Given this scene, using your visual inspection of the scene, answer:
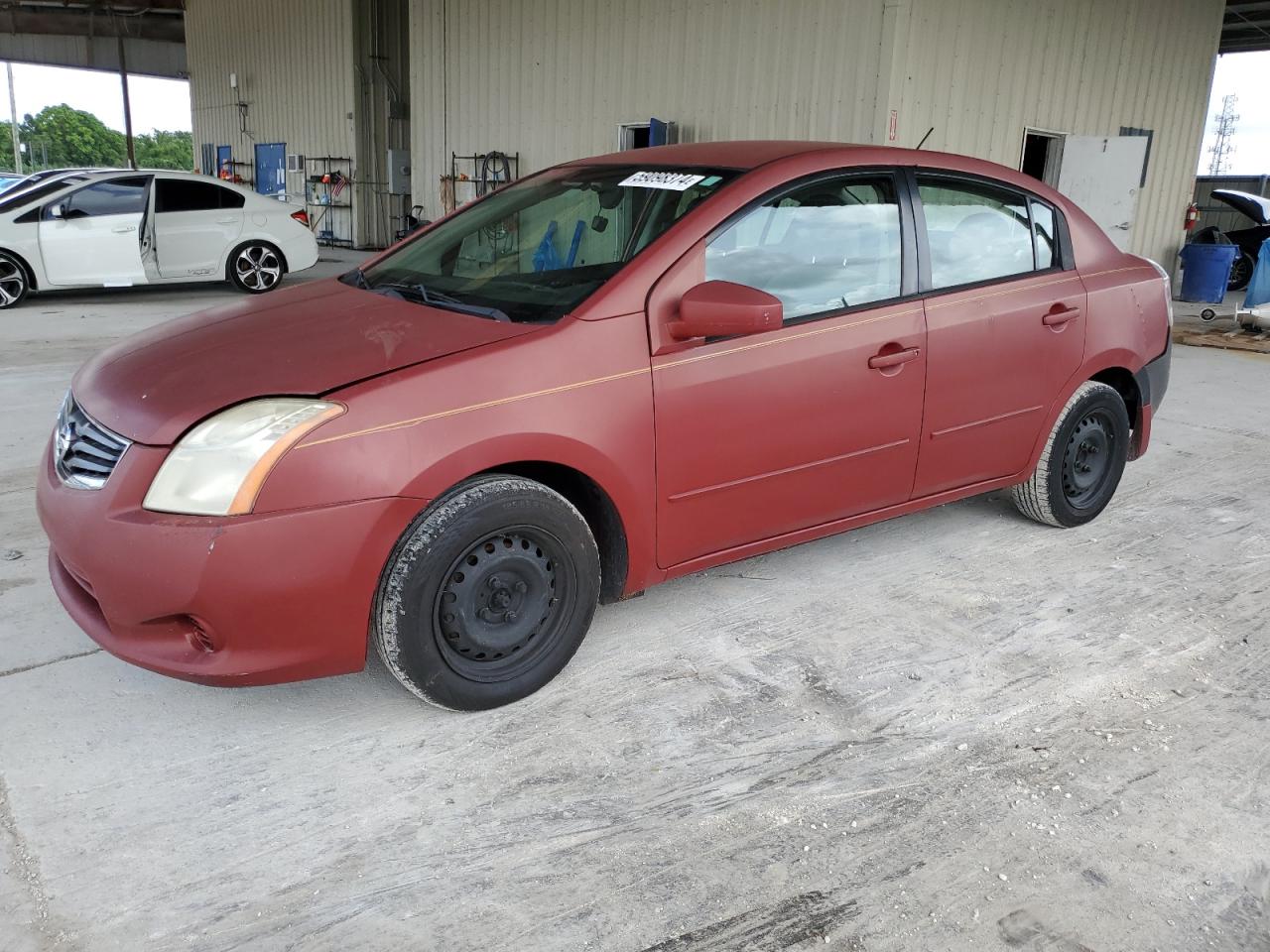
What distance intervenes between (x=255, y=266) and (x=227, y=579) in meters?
10.3

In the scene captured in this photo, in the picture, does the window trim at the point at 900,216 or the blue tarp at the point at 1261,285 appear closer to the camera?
the window trim at the point at 900,216

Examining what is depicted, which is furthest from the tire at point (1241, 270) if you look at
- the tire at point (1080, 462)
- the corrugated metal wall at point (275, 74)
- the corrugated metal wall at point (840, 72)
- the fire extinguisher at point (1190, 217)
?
the corrugated metal wall at point (275, 74)

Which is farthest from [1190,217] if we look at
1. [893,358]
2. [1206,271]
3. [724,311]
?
[724,311]

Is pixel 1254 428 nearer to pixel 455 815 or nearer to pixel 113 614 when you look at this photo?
pixel 455 815

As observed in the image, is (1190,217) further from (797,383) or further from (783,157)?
(797,383)

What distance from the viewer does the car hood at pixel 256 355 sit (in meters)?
2.37

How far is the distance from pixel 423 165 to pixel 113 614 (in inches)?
580

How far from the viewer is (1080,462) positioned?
4.05 metres

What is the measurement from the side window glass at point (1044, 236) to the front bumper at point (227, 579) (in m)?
2.60

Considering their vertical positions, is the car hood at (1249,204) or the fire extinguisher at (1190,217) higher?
the car hood at (1249,204)

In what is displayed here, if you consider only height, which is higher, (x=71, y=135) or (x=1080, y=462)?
(x=71, y=135)

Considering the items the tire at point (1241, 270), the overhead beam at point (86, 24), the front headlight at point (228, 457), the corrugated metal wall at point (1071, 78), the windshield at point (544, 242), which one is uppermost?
the overhead beam at point (86, 24)

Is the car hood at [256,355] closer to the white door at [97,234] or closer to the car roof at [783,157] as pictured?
the car roof at [783,157]

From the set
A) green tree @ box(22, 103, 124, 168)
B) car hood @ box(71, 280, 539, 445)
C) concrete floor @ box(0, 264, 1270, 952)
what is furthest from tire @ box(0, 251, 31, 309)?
green tree @ box(22, 103, 124, 168)
